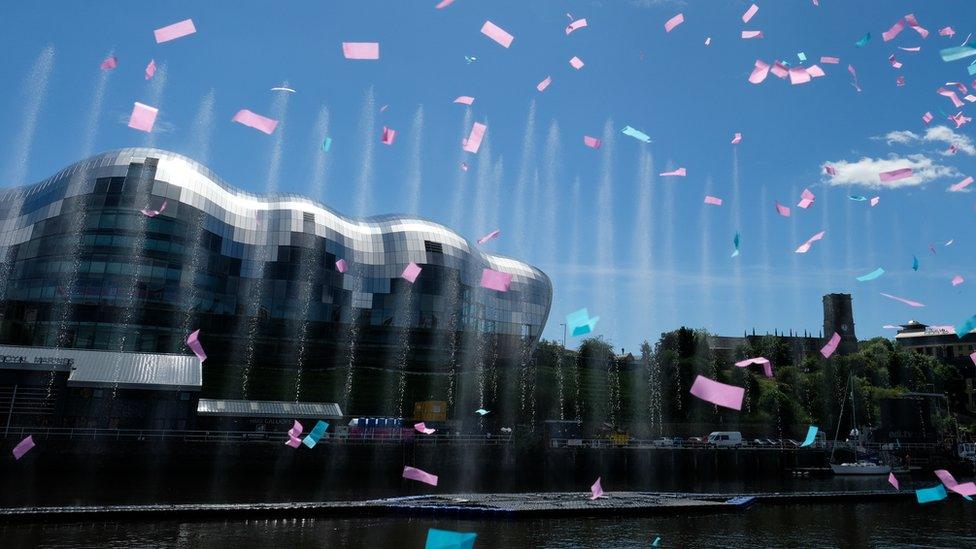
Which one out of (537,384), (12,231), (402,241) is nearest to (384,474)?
(537,384)

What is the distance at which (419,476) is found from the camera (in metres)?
45.1

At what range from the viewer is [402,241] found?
317 feet

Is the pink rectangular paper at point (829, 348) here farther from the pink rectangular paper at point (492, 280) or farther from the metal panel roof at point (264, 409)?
the metal panel roof at point (264, 409)

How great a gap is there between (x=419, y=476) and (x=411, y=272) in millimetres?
47170

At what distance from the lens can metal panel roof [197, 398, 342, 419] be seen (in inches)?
2087

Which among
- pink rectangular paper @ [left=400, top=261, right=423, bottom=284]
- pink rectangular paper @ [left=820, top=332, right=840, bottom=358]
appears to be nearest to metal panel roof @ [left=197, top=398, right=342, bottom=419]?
pink rectangular paper @ [left=400, top=261, right=423, bottom=284]

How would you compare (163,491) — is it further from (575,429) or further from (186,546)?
(575,429)

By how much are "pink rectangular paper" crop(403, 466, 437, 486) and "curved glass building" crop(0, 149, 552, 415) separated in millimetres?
35785

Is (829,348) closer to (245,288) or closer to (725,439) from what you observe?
(725,439)

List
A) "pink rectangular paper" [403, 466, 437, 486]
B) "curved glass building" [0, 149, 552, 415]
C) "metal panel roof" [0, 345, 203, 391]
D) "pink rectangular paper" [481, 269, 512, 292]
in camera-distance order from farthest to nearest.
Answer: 1. "pink rectangular paper" [481, 269, 512, 292]
2. "curved glass building" [0, 149, 552, 415]
3. "metal panel roof" [0, 345, 203, 391]
4. "pink rectangular paper" [403, 466, 437, 486]

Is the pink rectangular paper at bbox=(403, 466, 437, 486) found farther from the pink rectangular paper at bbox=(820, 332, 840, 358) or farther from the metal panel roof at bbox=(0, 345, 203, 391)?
the pink rectangular paper at bbox=(820, 332, 840, 358)

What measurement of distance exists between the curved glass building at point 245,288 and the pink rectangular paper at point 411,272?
1.02 metres

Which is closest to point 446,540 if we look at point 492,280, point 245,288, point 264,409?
point 264,409

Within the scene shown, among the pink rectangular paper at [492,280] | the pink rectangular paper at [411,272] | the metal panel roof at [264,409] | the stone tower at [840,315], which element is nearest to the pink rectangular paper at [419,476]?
the metal panel roof at [264,409]
